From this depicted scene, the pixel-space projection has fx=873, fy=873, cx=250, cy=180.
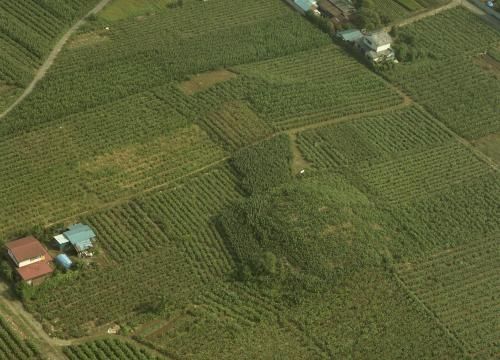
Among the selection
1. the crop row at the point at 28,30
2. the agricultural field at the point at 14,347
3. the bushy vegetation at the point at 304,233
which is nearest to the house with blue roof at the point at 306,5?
the crop row at the point at 28,30

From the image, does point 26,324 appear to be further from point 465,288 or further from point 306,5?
point 306,5

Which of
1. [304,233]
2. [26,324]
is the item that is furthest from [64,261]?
[304,233]

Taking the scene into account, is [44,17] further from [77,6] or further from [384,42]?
[384,42]

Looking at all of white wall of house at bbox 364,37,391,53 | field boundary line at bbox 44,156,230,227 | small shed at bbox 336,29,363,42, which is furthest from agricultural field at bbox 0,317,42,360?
small shed at bbox 336,29,363,42

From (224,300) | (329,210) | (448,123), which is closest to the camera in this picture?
(224,300)

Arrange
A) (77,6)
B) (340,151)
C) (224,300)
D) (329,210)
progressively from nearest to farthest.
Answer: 1. (224,300)
2. (329,210)
3. (340,151)
4. (77,6)

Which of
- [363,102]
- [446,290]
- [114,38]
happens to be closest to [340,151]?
[363,102]

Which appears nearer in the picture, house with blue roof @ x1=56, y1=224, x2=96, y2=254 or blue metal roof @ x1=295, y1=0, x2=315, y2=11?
house with blue roof @ x1=56, y1=224, x2=96, y2=254

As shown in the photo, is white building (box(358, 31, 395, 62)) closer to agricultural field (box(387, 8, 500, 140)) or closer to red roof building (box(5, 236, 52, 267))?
agricultural field (box(387, 8, 500, 140))
